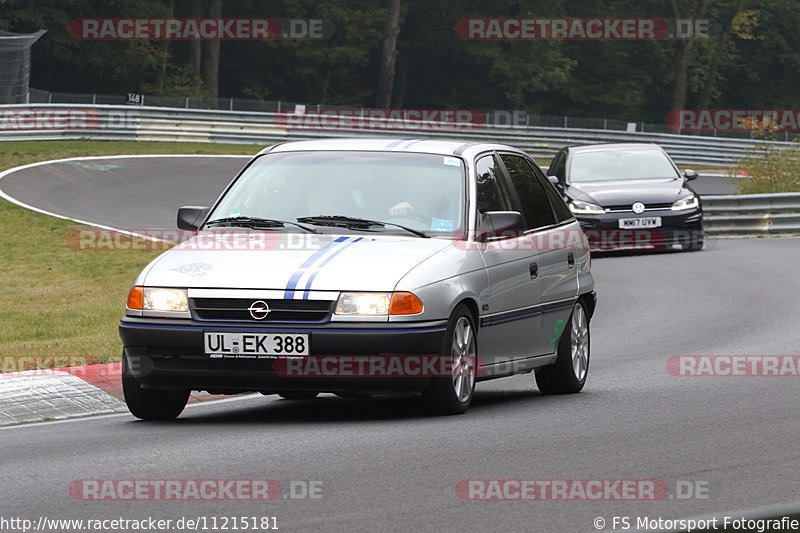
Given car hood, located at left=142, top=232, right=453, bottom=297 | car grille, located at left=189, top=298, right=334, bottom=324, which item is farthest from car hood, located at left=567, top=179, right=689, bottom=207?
car grille, located at left=189, top=298, right=334, bottom=324

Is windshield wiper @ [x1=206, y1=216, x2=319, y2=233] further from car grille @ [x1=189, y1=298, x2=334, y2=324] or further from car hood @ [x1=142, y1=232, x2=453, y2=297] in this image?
car grille @ [x1=189, y1=298, x2=334, y2=324]

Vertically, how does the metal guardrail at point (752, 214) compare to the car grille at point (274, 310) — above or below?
below

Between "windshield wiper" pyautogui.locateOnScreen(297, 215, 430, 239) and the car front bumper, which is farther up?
"windshield wiper" pyautogui.locateOnScreen(297, 215, 430, 239)

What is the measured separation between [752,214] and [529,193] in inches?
692

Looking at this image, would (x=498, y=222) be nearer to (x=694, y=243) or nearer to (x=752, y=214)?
(x=694, y=243)

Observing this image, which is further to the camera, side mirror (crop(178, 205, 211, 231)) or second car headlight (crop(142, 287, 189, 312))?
side mirror (crop(178, 205, 211, 231))

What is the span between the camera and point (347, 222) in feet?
28.6

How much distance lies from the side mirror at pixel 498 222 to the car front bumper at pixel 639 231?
43.2 ft

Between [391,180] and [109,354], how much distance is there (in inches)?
136

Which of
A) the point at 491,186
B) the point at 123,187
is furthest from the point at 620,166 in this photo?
the point at 491,186

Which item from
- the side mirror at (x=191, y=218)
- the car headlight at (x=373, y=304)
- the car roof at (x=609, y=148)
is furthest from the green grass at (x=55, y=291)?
the car roof at (x=609, y=148)

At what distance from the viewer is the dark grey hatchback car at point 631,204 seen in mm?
21984

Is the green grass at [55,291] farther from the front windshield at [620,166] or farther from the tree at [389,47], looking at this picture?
the tree at [389,47]

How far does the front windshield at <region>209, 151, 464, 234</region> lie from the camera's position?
882 cm
